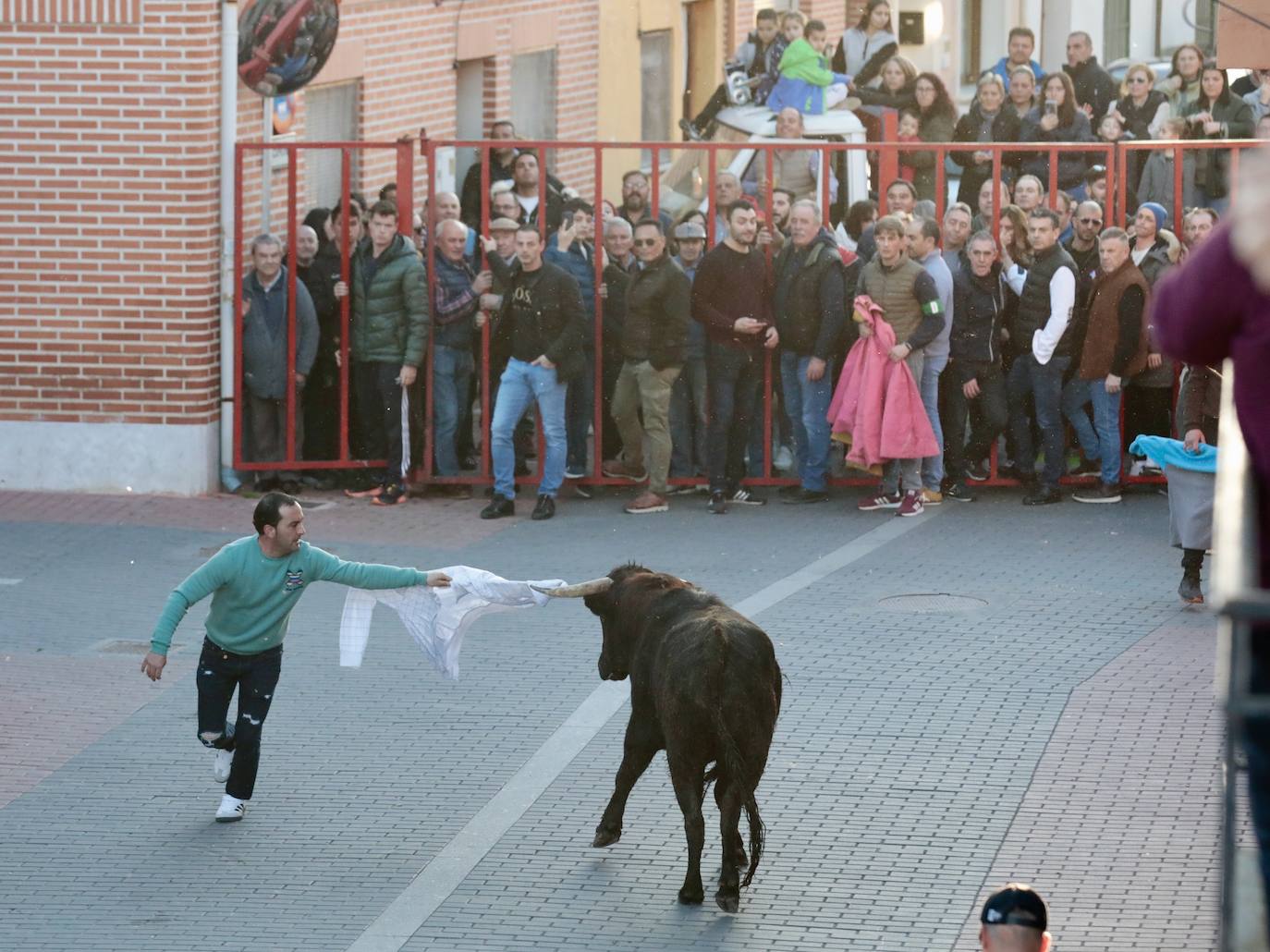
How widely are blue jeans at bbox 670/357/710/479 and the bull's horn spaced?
707cm

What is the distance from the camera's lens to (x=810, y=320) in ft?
50.1

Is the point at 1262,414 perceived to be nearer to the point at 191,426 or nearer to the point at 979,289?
the point at 979,289

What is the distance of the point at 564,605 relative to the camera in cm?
1284

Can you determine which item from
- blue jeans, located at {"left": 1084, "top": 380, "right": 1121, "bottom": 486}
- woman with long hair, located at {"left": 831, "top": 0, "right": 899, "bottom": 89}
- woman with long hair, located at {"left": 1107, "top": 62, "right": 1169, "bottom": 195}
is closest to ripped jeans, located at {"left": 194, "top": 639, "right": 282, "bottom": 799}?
blue jeans, located at {"left": 1084, "top": 380, "right": 1121, "bottom": 486}

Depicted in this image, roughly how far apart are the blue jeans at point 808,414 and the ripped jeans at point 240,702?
693 centimetres

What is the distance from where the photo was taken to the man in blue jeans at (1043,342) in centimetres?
1497

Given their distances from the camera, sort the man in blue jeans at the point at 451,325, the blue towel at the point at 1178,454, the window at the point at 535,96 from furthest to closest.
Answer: the window at the point at 535,96 → the man in blue jeans at the point at 451,325 → the blue towel at the point at 1178,454

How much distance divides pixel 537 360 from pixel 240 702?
6.31 m

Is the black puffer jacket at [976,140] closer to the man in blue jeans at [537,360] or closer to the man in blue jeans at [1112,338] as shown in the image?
the man in blue jeans at [1112,338]

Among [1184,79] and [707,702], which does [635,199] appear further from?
[707,702]

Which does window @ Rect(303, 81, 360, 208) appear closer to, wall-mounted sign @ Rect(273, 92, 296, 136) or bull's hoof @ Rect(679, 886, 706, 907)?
wall-mounted sign @ Rect(273, 92, 296, 136)

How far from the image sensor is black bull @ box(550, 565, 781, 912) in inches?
310

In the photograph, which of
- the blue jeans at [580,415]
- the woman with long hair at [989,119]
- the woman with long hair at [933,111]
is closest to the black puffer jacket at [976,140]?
the woman with long hair at [989,119]

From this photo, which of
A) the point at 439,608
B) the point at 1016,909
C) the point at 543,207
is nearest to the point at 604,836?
the point at 439,608
